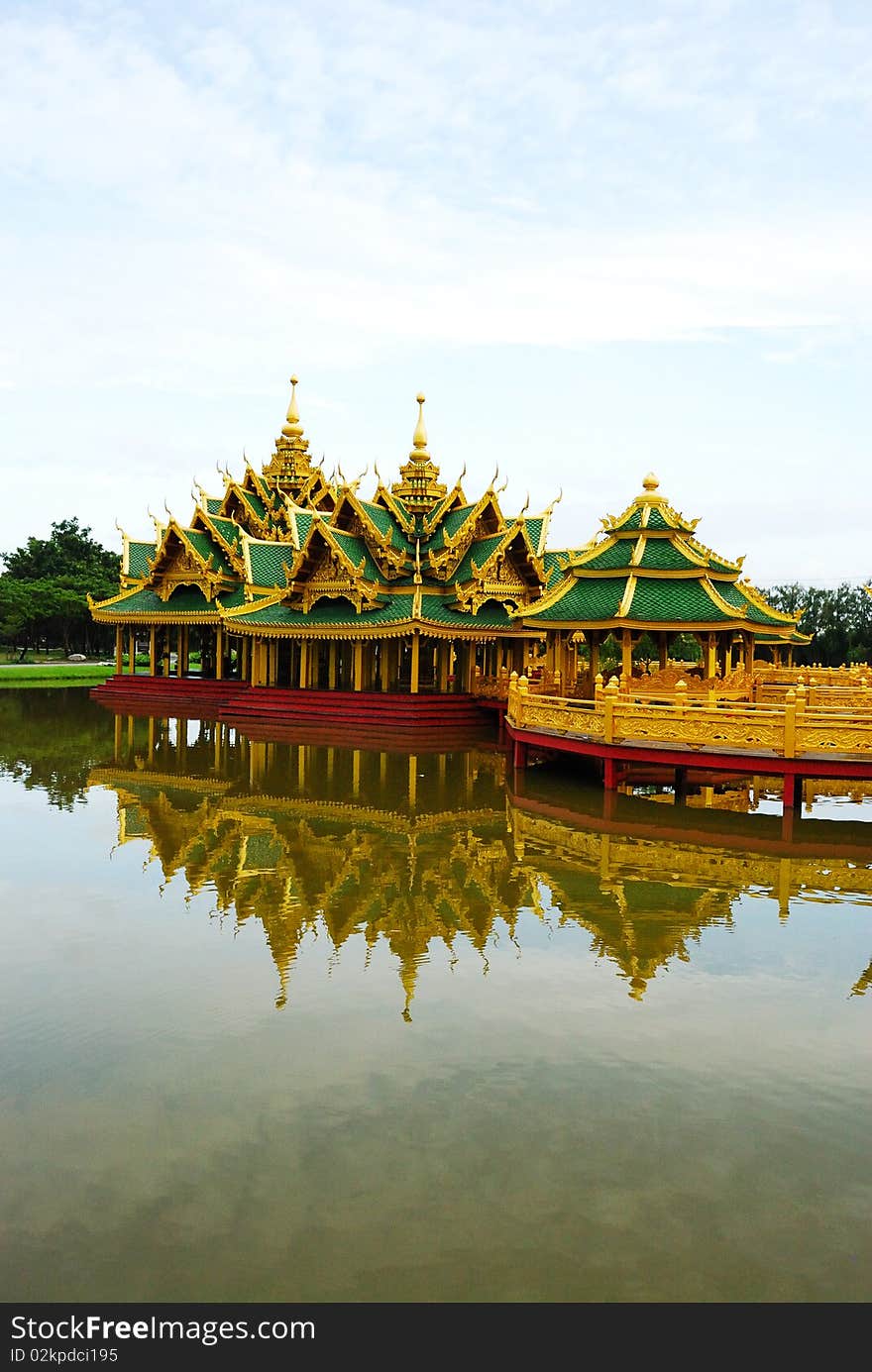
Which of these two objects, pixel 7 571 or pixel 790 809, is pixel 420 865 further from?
pixel 7 571

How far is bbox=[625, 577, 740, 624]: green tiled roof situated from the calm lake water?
7010 mm

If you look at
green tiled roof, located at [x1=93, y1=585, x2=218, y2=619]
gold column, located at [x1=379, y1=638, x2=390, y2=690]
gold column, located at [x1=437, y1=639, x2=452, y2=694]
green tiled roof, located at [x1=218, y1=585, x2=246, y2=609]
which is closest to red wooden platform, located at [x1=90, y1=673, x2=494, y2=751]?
gold column, located at [x1=437, y1=639, x2=452, y2=694]

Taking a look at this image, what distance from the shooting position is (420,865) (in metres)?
11.3

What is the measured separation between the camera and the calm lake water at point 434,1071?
4.28 meters

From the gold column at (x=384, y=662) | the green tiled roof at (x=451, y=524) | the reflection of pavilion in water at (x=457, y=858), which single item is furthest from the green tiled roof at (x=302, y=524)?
the reflection of pavilion in water at (x=457, y=858)

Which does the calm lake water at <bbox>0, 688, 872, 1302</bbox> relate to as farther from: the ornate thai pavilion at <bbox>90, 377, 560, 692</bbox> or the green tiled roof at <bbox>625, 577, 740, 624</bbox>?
the ornate thai pavilion at <bbox>90, 377, 560, 692</bbox>

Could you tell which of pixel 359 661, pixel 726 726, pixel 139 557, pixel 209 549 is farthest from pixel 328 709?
pixel 139 557

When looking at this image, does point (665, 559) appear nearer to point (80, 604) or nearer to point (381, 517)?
point (381, 517)

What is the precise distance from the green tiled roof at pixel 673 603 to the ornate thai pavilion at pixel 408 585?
4cm

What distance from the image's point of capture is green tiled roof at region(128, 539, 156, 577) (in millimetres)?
39688

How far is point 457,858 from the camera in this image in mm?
11828

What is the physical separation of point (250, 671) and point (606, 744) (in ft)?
64.2

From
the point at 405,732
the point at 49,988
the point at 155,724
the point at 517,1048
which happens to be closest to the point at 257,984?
the point at 49,988
